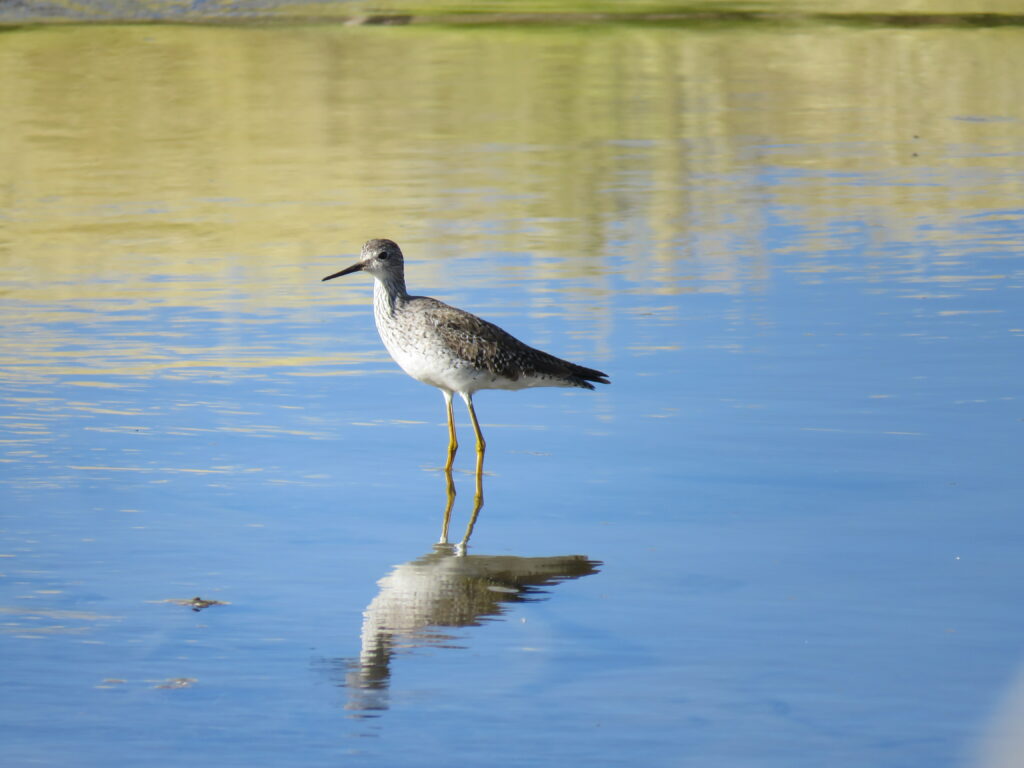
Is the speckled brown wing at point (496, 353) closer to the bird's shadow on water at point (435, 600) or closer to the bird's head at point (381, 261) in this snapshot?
the bird's head at point (381, 261)

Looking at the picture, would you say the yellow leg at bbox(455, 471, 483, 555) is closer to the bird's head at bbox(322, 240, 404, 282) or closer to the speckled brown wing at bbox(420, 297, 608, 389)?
the speckled brown wing at bbox(420, 297, 608, 389)

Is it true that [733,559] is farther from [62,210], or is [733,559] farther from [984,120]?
[984,120]

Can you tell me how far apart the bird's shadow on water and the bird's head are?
2.22m

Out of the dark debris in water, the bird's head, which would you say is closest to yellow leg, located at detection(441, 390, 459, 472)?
the bird's head

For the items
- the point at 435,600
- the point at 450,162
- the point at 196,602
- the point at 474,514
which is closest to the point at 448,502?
the point at 474,514

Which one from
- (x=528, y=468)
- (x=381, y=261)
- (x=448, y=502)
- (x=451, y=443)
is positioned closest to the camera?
(x=448, y=502)

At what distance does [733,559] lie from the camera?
7.23 metres

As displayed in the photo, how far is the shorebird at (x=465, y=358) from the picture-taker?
9.05 metres

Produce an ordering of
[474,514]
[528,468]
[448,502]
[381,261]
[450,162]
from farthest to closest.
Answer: [450,162] → [381,261] → [528,468] → [448,502] → [474,514]

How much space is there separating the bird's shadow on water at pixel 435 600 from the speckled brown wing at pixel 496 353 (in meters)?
1.44

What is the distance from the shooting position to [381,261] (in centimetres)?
969

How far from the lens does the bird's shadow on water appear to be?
234 inches

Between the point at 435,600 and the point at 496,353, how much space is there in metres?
2.50

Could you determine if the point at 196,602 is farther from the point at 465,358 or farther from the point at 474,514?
the point at 465,358
